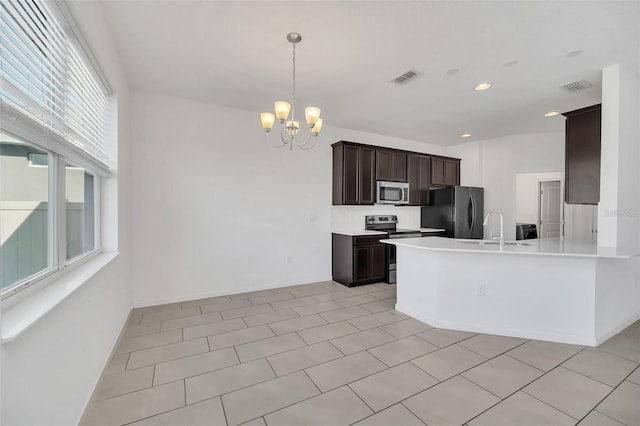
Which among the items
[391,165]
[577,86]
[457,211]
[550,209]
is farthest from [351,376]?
[550,209]

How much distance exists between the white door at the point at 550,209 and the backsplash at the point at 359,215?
11.0 feet

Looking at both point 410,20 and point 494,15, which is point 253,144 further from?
point 494,15

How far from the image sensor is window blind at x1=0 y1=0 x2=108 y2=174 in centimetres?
117

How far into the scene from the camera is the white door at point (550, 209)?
643 centimetres

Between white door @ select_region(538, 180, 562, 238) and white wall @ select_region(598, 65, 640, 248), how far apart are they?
12.8 ft

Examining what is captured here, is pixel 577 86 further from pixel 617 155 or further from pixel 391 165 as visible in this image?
pixel 391 165

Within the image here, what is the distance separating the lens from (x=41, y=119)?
1425mm

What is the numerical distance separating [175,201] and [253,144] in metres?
1.41

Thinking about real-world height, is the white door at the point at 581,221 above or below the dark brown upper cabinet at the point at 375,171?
below

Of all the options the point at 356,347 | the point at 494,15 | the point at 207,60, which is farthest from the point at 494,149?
the point at 207,60

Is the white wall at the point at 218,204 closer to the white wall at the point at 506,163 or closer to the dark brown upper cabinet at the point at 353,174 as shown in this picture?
the dark brown upper cabinet at the point at 353,174

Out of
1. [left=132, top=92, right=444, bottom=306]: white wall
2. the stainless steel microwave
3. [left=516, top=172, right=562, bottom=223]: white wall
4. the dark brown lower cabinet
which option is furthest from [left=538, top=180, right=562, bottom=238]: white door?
[left=132, top=92, right=444, bottom=306]: white wall

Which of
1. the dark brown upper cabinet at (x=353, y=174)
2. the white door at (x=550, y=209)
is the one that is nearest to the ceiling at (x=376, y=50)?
the dark brown upper cabinet at (x=353, y=174)

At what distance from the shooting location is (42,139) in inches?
54.1
